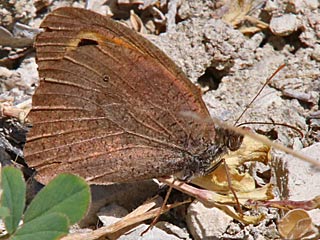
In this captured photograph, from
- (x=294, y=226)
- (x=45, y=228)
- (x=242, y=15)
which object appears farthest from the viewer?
(x=242, y=15)

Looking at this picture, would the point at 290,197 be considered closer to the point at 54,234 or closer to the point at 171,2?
the point at 54,234

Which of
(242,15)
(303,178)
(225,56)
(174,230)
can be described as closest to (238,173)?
(303,178)

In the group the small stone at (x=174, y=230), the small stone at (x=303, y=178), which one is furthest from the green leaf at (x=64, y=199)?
the small stone at (x=303, y=178)

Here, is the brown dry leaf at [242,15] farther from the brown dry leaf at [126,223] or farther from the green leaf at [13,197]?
the green leaf at [13,197]

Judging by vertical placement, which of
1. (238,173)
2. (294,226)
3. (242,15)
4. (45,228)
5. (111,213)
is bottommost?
(111,213)

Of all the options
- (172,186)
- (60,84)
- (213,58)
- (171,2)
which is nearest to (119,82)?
(60,84)

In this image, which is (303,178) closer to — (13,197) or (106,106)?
(106,106)
